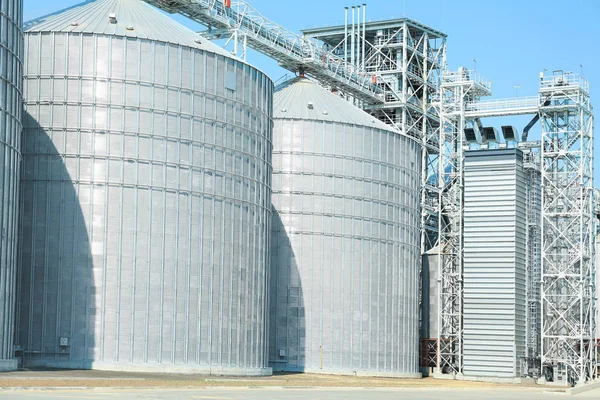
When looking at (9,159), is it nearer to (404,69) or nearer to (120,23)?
(120,23)

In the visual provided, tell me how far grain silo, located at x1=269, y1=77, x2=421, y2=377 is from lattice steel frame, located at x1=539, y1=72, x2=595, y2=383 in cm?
1371

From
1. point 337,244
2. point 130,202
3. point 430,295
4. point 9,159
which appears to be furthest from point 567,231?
point 9,159

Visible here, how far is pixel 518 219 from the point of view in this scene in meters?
103

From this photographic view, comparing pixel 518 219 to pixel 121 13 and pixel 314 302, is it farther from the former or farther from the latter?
pixel 121 13

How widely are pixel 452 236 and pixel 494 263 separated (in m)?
5.58

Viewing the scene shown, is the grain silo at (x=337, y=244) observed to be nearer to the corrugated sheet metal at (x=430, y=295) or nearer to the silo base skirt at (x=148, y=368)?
the corrugated sheet metal at (x=430, y=295)

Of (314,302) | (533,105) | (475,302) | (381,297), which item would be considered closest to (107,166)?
(314,302)

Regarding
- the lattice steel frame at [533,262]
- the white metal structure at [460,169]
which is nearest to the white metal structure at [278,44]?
the white metal structure at [460,169]

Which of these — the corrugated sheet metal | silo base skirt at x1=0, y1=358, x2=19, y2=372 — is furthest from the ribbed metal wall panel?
silo base skirt at x1=0, y1=358, x2=19, y2=372

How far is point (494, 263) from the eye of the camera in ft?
338

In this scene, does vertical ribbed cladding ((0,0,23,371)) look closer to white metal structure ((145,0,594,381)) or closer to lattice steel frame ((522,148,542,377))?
white metal structure ((145,0,594,381))

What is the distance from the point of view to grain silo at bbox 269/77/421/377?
93.0m

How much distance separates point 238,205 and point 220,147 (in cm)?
425

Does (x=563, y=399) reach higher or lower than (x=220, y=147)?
lower
